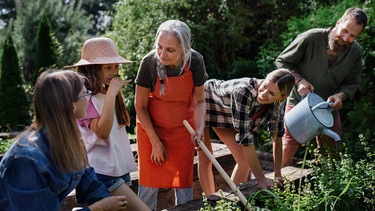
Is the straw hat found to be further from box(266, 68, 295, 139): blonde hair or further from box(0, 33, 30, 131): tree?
box(0, 33, 30, 131): tree

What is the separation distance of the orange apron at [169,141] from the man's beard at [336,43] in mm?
1213

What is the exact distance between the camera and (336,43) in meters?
3.50

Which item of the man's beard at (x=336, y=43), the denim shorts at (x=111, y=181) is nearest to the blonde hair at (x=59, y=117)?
the denim shorts at (x=111, y=181)

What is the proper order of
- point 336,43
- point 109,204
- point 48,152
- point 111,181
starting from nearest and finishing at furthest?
point 48,152
point 109,204
point 111,181
point 336,43

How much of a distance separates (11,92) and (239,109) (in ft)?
22.8

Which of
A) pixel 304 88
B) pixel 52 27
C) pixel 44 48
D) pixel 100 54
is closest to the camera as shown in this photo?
pixel 100 54

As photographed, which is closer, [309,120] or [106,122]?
[106,122]

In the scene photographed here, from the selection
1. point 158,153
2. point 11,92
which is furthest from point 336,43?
point 11,92

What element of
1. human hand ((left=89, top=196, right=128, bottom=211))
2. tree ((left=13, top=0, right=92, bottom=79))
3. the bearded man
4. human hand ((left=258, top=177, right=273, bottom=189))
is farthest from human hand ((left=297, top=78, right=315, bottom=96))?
tree ((left=13, top=0, right=92, bottom=79))

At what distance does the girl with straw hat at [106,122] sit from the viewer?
2.45 m

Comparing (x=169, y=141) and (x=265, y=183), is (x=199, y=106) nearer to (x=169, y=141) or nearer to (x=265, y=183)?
(x=169, y=141)

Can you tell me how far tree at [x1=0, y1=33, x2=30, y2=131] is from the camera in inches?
345

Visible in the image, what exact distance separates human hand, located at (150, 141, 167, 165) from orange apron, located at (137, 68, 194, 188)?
4cm

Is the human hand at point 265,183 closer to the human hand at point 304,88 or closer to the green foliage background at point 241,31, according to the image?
the human hand at point 304,88
